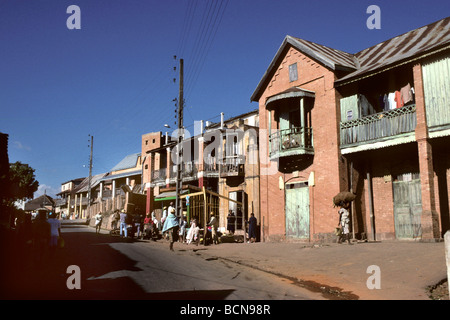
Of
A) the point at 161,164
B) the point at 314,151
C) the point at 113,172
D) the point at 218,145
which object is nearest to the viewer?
the point at 314,151

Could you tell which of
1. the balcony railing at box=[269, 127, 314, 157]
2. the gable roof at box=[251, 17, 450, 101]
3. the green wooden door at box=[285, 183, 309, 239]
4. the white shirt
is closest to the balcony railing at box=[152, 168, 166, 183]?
the gable roof at box=[251, 17, 450, 101]

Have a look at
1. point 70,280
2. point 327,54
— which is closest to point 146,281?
point 70,280

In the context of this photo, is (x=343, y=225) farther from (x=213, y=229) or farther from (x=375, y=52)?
(x=375, y=52)

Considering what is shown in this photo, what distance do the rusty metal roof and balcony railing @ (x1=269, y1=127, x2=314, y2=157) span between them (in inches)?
117

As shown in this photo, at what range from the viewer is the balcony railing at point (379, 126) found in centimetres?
1598

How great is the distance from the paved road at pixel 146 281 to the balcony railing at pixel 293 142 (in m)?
8.73

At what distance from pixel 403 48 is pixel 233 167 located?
1357 cm

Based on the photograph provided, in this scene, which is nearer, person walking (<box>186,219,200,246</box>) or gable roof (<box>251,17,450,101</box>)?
gable roof (<box>251,17,450,101</box>)

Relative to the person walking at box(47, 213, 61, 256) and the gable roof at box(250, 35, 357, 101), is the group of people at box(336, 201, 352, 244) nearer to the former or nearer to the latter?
the gable roof at box(250, 35, 357, 101)

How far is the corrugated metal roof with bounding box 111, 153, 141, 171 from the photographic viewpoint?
55319 mm

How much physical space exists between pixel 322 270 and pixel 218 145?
71.8ft
